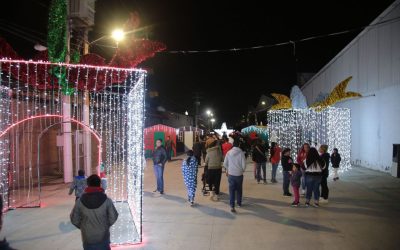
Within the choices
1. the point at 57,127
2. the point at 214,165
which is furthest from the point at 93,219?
the point at 57,127

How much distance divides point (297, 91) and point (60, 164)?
12280 millimetres

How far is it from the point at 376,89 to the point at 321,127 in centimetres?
292

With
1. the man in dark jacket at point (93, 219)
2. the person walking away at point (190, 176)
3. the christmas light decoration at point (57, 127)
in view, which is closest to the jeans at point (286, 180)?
the person walking away at point (190, 176)

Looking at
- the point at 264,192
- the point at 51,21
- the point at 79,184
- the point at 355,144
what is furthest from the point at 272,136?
the point at 79,184

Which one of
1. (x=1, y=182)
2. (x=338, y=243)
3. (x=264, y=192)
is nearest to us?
(x=338, y=243)

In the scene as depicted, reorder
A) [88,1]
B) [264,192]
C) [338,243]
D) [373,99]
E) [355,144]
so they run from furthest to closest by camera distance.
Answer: [355,144] → [373,99] → [88,1] → [264,192] → [338,243]

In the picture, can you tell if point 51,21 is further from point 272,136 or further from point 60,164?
Answer: point 272,136

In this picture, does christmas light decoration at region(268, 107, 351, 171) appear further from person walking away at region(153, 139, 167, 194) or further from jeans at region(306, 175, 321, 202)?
person walking away at region(153, 139, 167, 194)

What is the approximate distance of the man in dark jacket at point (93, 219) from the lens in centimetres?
428

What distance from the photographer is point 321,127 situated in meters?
17.6

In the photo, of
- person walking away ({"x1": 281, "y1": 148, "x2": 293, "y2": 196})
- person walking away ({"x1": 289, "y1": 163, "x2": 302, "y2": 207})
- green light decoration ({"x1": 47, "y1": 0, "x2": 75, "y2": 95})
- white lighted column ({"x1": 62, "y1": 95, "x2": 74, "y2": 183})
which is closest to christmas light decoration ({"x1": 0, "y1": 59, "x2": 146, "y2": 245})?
white lighted column ({"x1": 62, "y1": 95, "x2": 74, "y2": 183})

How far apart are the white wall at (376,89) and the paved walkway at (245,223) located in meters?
5.01

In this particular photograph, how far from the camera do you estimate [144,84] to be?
→ 672 cm

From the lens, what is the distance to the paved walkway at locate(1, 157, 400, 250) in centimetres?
634
